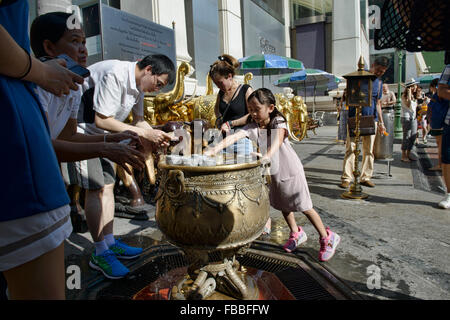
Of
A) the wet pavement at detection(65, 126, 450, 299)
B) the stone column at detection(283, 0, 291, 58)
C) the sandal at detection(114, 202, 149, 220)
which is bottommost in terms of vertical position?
the wet pavement at detection(65, 126, 450, 299)

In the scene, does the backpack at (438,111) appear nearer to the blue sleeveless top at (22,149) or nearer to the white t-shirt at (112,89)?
the white t-shirt at (112,89)

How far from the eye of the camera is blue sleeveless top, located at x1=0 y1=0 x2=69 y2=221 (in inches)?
36.3

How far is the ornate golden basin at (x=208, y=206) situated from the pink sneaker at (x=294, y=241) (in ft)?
3.36

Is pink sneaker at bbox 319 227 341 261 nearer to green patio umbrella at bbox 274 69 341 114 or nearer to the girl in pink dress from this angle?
the girl in pink dress

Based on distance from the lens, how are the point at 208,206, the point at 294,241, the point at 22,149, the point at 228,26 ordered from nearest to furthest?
the point at 22,149, the point at 208,206, the point at 294,241, the point at 228,26

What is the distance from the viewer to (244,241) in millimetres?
2035

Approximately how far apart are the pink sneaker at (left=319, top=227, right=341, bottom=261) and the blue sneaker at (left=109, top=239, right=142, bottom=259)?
1.71 metres

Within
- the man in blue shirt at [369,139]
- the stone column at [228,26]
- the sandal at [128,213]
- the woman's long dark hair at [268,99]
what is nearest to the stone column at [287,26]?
the stone column at [228,26]

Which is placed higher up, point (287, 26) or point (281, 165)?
point (287, 26)

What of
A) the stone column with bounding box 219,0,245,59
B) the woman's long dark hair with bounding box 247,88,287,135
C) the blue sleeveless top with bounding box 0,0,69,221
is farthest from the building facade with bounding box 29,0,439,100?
the blue sleeveless top with bounding box 0,0,69,221

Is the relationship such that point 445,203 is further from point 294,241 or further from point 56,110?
point 56,110

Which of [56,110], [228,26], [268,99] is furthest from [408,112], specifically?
[56,110]

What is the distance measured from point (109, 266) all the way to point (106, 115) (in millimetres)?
1248

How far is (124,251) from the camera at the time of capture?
2.90 metres
